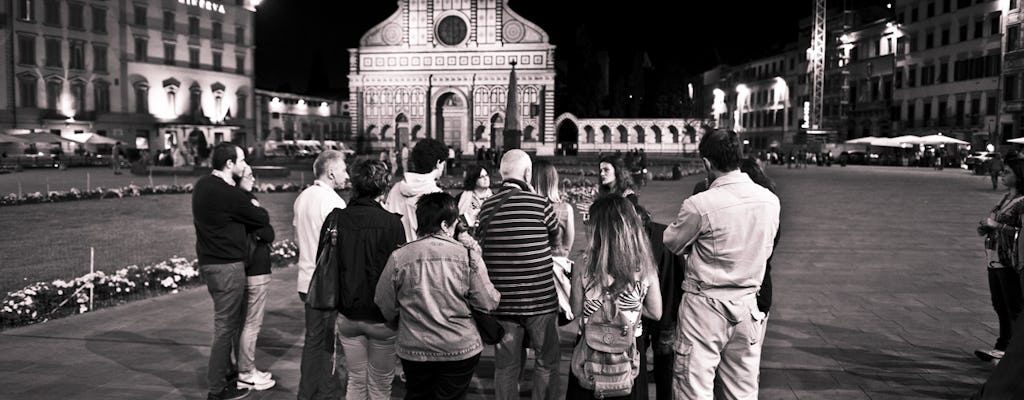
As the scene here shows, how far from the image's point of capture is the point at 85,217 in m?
16.6

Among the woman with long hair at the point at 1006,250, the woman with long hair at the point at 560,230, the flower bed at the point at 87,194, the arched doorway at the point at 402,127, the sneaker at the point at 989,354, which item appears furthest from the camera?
the arched doorway at the point at 402,127

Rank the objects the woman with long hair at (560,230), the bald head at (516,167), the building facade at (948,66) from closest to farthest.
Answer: the bald head at (516,167) → the woman with long hair at (560,230) → the building facade at (948,66)

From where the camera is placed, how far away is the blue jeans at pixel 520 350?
4492 mm

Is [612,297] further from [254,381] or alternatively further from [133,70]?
[133,70]

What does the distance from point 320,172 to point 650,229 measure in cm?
227

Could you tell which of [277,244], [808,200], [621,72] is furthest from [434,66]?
[277,244]

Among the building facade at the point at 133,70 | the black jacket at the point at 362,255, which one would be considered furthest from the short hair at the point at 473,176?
the building facade at the point at 133,70

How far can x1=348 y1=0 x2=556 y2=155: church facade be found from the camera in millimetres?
66438

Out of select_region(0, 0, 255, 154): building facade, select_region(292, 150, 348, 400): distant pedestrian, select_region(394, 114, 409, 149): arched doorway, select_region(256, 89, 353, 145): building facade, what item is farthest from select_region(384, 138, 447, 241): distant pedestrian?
select_region(256, 89, 353, 145): building facade

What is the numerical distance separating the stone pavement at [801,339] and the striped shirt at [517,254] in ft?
4.23

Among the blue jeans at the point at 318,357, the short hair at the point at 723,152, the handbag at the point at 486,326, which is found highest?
the short hair at the point at 723,152

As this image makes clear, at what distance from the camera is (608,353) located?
3998mm

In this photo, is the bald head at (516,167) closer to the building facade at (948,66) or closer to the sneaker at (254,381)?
the sneaker at (254,381)

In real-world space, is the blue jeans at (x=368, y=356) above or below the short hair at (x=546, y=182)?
below
